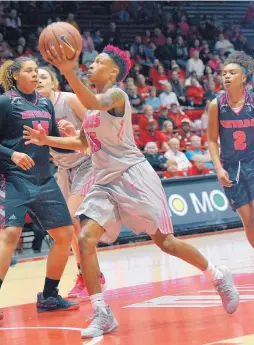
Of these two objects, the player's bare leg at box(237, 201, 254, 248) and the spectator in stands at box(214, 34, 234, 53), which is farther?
the spectator in stands at box(214, 34, 234, 53)

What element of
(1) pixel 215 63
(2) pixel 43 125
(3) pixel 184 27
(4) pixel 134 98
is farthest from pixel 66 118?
(3) pixel 184 27

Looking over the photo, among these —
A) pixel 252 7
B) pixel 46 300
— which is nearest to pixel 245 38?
pixel 252 7

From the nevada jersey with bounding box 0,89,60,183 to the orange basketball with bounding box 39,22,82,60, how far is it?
1079mm

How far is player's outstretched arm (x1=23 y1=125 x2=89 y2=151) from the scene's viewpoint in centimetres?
593

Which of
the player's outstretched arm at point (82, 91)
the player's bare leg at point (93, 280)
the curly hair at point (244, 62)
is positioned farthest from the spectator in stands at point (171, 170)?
the player's outstretched arm at point (82, 91)

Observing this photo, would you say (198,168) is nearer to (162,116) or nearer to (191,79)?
(162,116)

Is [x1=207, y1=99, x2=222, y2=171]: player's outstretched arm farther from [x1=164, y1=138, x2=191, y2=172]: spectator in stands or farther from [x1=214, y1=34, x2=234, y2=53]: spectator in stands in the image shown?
[x1=214, y1=34, x2=234, y2=53]: spectator in stands

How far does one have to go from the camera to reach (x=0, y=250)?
19.9 feet

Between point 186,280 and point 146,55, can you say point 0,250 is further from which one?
point 146,55

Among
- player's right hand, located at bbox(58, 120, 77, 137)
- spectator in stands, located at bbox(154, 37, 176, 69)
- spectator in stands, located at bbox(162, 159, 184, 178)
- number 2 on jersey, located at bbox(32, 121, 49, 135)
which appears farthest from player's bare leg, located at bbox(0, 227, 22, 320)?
spectator in stands, located at bbox(154, 37, 176, 69)

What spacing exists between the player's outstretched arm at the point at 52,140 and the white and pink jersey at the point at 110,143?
0.70 ft

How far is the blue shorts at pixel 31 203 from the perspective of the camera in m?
6.13

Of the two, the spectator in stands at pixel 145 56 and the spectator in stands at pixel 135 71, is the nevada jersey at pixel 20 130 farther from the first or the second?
the spectator in stands at pixel 145 56

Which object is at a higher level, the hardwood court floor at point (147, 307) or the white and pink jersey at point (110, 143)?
the white and pink jersey at point (110, 143)
